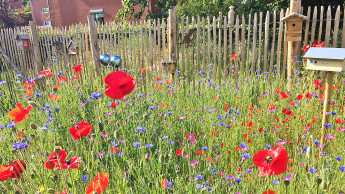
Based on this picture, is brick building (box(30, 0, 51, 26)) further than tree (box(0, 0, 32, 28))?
Yes

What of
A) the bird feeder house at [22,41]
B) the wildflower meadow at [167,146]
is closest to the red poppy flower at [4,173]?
the wildflower meadow at [167,146]

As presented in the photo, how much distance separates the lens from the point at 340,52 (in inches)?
89.4

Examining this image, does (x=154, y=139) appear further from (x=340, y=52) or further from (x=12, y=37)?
(x=12, y=37)

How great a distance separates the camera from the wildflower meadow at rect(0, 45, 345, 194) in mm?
1375

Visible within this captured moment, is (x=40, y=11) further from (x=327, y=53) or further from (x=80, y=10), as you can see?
(x=327, y=53)

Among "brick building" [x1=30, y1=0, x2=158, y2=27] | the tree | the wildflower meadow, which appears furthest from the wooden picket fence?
the tree

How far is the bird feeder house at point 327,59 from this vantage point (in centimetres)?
221

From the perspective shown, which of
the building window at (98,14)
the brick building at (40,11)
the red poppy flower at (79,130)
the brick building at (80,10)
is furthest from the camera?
the brick building at (40,11)

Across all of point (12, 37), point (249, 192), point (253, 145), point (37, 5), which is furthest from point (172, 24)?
point (37, 5)

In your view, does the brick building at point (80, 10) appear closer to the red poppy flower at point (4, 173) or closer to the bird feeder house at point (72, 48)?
the bird feeder house at point (72, 48)

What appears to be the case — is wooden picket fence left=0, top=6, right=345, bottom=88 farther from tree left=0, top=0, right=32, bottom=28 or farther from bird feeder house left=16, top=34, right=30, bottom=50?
tree left=0, top=0, right=32, bottom=28

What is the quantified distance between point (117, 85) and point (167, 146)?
0.94 meters

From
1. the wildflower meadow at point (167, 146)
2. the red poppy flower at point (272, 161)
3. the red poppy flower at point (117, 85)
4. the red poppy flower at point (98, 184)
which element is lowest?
the wildflower meadow at point (167, 146)

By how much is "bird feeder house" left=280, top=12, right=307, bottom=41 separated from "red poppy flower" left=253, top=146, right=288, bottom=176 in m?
3.45
